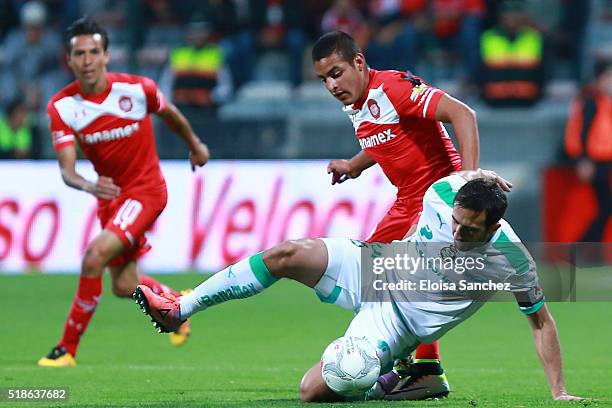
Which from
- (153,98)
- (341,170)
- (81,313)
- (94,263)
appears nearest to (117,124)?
(153,98)

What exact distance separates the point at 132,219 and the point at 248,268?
121 inches

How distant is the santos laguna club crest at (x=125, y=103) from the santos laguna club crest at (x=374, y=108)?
2.53 meters

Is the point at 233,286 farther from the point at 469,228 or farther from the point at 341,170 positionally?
the point at 341,170

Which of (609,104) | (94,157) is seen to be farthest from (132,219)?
(609,104)

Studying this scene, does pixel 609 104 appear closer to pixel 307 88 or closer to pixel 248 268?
pixel 307 88

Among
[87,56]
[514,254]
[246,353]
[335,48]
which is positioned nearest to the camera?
[514,254]

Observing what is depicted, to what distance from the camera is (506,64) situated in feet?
57.6

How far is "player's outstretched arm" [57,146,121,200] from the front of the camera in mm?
9156

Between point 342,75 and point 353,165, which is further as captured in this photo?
point 353,165

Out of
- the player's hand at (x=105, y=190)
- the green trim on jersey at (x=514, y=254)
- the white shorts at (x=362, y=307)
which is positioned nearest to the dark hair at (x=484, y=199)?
the green trim on jersey at (x=514, y=254)

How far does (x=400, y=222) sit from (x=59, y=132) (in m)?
2.82

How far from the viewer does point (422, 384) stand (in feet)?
25.4

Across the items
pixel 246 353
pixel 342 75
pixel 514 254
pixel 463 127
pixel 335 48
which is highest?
pixel 335 48

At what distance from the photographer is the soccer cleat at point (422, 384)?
25.2ft
